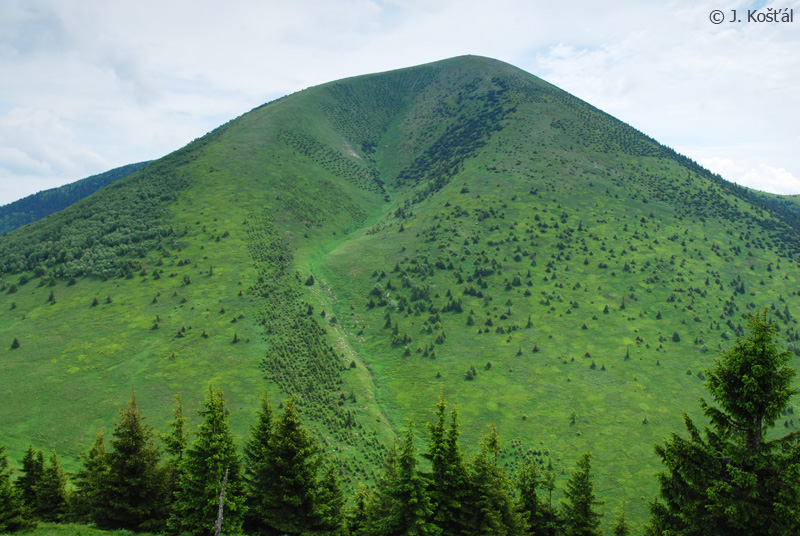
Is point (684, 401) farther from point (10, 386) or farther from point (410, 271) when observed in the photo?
point (10, 386)

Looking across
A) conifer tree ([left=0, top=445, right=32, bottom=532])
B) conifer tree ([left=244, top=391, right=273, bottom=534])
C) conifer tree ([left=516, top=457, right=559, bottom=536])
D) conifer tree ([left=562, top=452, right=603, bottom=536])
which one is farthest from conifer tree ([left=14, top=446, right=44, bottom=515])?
conifer tree ([left=562, top=452, right=603, bottom=536])

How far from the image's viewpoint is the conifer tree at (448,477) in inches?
907

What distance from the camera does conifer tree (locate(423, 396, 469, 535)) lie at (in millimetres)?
23031

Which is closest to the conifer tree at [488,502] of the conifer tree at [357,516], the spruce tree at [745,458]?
the conifer tree at [357,516]

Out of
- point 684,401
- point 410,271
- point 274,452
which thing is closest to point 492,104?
point 410,271

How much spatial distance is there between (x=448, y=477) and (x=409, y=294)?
6312cm

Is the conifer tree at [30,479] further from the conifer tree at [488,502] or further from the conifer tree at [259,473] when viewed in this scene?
the conifer tree at [488,502]

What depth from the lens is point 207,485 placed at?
72.1ft

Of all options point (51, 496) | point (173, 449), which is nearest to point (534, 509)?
point (173, 449)

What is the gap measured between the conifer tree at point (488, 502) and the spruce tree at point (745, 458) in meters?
9.53

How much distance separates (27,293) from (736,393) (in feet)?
333

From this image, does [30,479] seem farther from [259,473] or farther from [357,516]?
[357,516]

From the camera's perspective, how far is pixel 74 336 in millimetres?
65438

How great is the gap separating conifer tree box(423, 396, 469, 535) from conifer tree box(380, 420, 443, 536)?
70 cm
